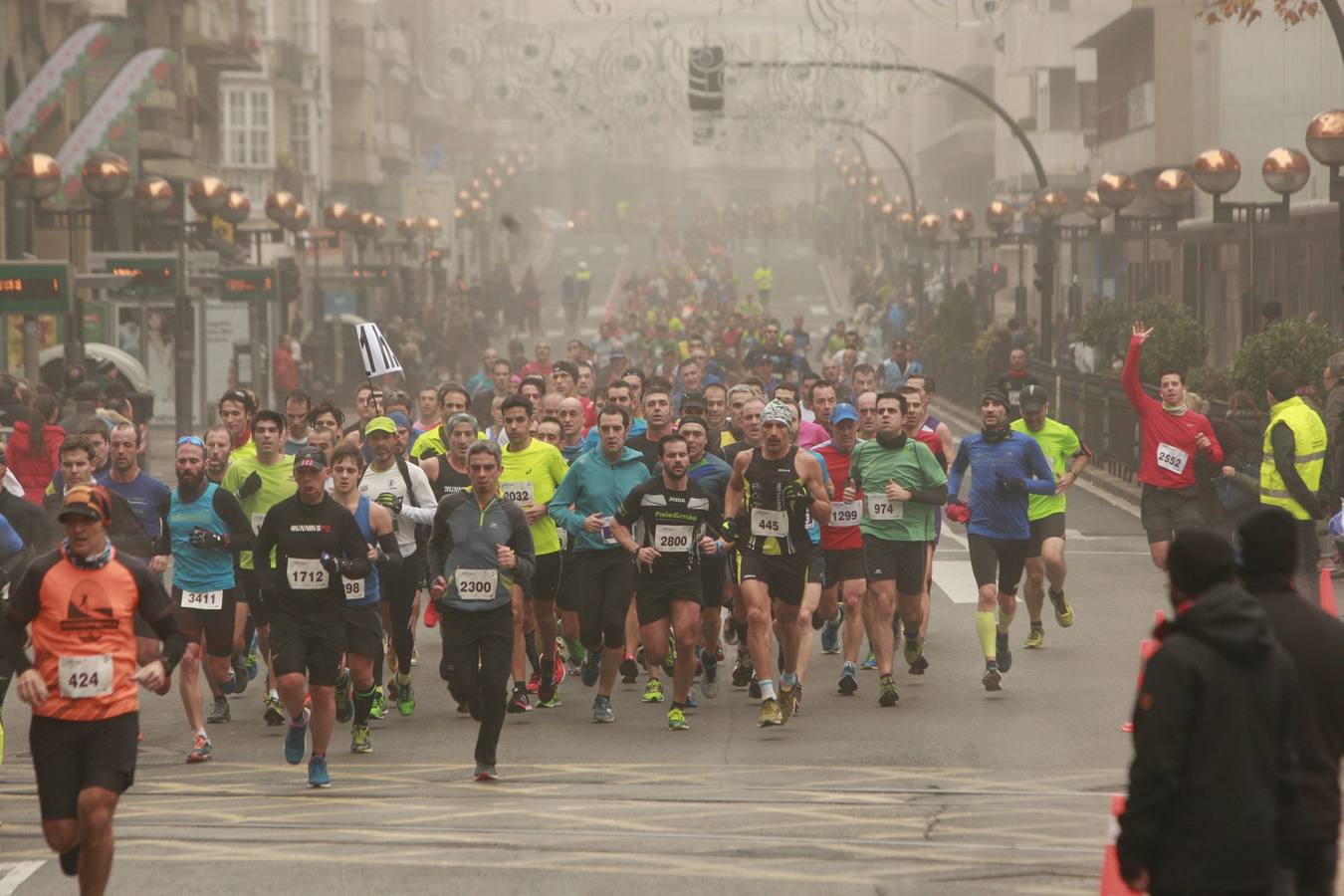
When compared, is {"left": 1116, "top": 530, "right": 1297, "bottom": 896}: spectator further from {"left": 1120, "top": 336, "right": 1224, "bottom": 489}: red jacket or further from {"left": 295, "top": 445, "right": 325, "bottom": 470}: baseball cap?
{"left": 1120, "top": 336, "right": 1224, "bottom": 489}: red jacket

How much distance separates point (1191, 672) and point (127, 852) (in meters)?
5.14

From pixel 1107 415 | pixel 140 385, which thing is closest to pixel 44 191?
pixel 140 385

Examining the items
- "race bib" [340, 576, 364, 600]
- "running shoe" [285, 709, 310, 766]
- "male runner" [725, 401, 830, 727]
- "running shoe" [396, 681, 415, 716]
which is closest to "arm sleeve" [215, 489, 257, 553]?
"race bib" [340, 576, 364, 600]

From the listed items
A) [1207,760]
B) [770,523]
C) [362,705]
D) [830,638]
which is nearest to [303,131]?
[830,638]

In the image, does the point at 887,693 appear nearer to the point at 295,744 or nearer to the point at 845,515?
the point at 845,515

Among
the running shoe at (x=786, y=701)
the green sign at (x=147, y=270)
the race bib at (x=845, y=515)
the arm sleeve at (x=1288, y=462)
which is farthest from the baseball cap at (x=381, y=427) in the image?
the green sign at (x=147, y=270)

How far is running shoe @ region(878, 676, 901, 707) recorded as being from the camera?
13547mm

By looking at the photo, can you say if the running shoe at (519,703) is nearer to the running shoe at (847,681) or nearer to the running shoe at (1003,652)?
the running shoe at (847,681)

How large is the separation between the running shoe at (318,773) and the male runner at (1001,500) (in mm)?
4779

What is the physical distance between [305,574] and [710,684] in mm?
3739

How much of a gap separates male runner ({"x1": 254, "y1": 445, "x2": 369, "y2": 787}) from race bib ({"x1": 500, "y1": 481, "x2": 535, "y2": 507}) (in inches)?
104

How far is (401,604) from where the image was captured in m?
13.6

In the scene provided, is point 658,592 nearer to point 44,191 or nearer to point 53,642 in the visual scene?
point 53,642

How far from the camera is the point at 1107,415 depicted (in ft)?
95.9
